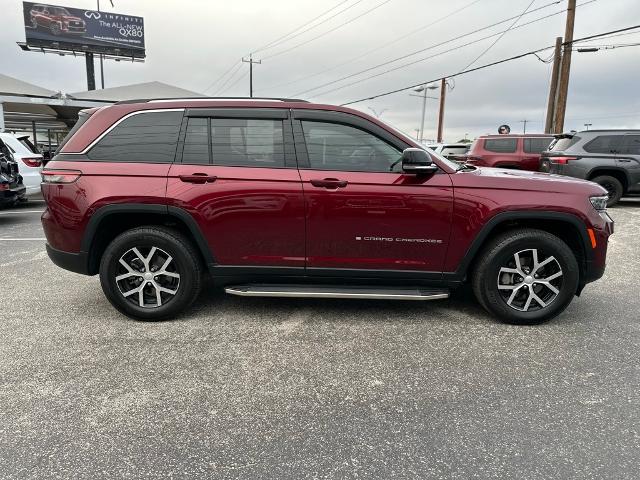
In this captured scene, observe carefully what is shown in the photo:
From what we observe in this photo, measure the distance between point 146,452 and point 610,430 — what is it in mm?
2412

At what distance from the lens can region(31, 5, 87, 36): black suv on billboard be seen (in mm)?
36219

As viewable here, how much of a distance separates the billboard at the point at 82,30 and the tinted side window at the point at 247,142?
42.1 m

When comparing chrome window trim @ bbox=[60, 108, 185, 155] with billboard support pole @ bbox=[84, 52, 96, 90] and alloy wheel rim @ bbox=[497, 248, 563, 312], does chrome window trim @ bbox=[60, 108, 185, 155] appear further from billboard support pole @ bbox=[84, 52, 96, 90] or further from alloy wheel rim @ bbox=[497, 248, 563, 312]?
billboard support pole @ bbox=[84, 52, 96, 90]

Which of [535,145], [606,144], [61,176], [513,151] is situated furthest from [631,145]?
[61,176]

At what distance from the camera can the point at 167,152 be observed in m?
3.65

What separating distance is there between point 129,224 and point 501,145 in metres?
11.0

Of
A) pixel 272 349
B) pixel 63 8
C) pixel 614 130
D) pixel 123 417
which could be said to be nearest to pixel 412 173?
pixel 272 349

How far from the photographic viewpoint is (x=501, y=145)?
12.3 meters

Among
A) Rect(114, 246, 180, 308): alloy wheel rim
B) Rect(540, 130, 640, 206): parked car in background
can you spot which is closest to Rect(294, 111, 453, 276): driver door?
Rect(114, 246, 180, 308): alloy wheel rim

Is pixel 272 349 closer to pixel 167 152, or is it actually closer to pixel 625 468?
pixel 167 152

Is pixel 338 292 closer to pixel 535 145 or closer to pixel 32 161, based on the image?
pixel 32 161

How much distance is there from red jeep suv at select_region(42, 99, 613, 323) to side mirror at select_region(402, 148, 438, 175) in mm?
23

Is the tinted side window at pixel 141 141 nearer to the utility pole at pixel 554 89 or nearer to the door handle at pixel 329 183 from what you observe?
the door handle at pixel 329 183

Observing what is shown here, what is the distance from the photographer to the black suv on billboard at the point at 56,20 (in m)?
36.2
